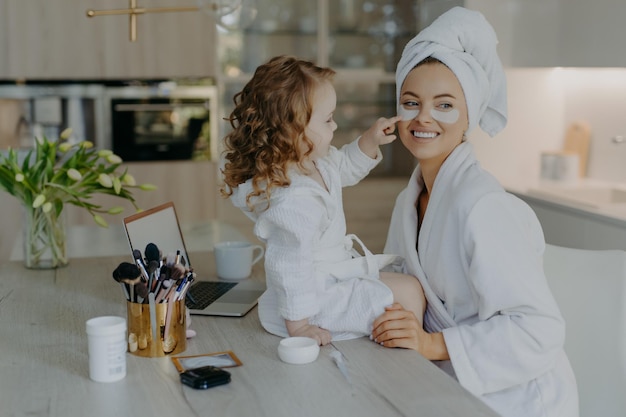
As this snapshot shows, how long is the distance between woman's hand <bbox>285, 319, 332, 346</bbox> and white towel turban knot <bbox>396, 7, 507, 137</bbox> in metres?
0.56

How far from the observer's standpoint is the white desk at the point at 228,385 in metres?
1.30

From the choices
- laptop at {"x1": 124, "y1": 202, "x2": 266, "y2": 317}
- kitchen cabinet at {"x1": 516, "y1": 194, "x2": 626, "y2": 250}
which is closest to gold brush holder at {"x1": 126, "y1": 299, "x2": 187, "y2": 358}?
laptop at {"x1": 124, "y1": 202, "x2": 266, "y2": 317}

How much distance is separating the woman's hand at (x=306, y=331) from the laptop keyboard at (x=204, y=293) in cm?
34

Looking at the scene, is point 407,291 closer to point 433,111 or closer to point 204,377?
point 433,111

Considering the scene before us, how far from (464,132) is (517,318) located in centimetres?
44

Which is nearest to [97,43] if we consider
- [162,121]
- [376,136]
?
[162,121]

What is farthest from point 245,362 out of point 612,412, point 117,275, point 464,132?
point 612,412

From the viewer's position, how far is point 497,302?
160cm

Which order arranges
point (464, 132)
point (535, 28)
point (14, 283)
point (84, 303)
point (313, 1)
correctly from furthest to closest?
point (313, 1) → point (535, 28) → point (14, 283) → point (84, 303) → point (464, 132)

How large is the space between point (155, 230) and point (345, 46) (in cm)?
289

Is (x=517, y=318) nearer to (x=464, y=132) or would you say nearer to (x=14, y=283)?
(x=464, y=132)

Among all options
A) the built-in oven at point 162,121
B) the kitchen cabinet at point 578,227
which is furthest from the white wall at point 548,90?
the built-in oven at point 162,121

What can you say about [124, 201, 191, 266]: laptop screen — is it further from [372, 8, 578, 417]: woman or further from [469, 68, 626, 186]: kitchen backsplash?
[469, 68, 626, 186]: kitchen backsplash

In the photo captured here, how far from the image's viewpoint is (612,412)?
5.95ft
